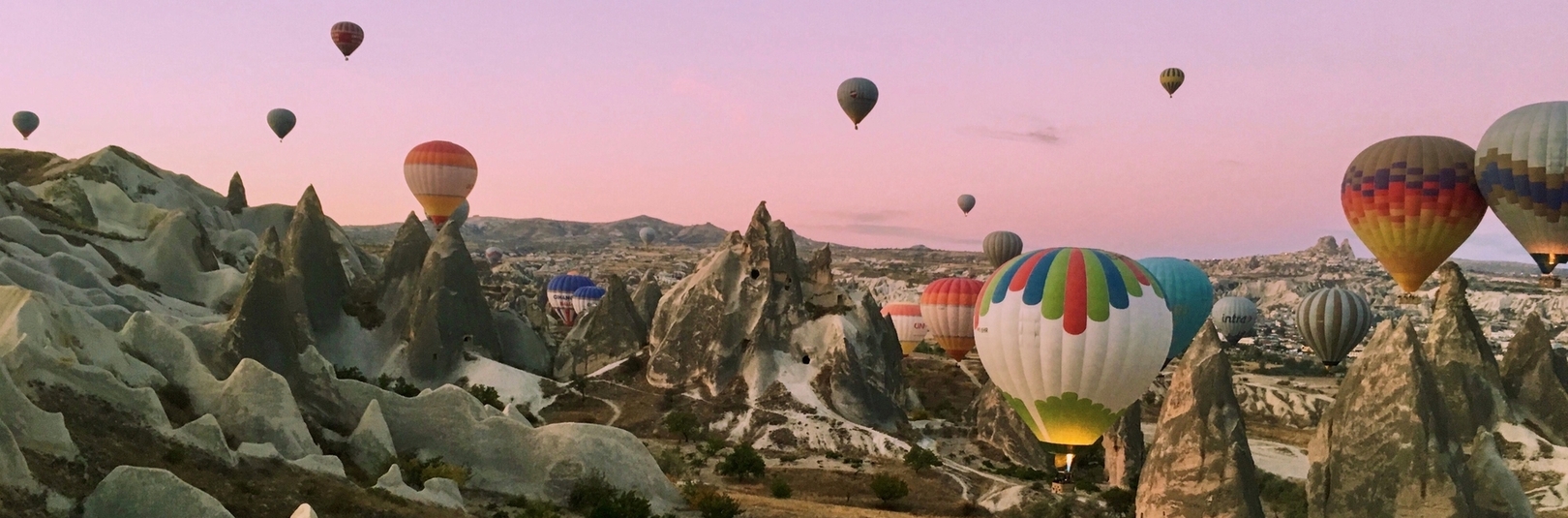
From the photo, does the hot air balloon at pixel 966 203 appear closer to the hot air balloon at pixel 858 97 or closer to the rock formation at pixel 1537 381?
the hot air balloon at pixel 858 97

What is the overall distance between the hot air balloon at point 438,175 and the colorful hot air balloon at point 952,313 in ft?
118

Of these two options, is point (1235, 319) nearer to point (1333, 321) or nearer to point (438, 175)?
point (1333, 321)

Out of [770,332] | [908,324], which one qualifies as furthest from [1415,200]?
[908,324]

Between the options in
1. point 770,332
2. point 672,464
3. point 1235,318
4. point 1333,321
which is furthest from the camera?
point 1235,318

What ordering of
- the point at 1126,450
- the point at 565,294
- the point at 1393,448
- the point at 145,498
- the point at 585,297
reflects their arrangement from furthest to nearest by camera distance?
1. the point at 565,294
2. the point at 585,297
3. the point at 1126,450
4. the point at 1393,448
5. the point at 145,498

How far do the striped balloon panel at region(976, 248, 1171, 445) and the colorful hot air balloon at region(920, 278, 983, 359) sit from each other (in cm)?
3745

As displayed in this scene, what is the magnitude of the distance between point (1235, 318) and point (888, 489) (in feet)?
313

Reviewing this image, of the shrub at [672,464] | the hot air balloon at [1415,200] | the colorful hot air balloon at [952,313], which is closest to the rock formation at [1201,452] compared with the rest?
the shrub at [672,464]

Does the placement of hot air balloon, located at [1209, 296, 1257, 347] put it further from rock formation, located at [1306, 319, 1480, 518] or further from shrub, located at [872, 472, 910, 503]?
rock formation, located at [1306, 319, 1480, 518]

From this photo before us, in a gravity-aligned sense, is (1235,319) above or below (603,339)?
above

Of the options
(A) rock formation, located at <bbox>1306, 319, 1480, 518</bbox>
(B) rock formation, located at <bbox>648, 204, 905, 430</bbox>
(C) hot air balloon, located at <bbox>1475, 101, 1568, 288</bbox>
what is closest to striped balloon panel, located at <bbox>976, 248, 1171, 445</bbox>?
(A) rock formation, located at <bbox>1306, 319, 1480, 518</bbox>

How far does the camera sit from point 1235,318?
13112 centimetres

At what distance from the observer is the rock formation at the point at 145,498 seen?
70.7ft

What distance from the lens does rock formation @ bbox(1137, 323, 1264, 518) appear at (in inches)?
1252
